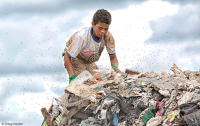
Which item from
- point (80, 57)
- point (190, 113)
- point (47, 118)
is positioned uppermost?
point (80, 57)

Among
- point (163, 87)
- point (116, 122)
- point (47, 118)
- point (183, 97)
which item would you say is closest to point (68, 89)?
point (47, 118)

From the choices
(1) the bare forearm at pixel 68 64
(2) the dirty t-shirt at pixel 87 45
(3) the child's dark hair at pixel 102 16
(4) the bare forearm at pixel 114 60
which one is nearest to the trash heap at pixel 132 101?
(1) the bare forearm at pixel 68 64

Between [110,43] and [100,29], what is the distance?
2.59 feet

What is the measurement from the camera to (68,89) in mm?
5602

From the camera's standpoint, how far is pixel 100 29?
624 cm

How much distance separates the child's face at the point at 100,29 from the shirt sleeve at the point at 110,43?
48cm

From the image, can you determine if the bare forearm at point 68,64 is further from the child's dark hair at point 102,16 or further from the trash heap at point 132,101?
the child's dark hair at point 102,16

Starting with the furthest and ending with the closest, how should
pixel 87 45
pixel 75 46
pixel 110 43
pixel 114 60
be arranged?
pixel 114 60, pixel 110 43, pixel 87 45, pixel 75 46

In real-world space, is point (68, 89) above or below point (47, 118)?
above

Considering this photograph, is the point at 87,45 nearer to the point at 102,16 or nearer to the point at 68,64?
the point at 68,64

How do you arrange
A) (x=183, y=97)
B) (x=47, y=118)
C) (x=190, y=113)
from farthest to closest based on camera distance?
(x=47, y=118) < (x=183, y=97) < (x=190, y=113)

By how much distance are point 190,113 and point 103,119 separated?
4.54ft

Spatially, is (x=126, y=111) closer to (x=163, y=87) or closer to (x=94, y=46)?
(x=163, y=87)

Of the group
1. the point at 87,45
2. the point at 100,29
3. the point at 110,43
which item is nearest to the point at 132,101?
the point at 100,29
